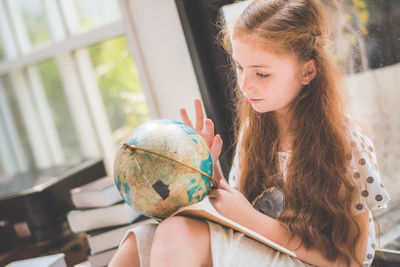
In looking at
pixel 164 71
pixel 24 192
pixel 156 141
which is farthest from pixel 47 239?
pixel 156 141

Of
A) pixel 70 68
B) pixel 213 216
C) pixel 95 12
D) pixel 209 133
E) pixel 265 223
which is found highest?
pixel 95 12

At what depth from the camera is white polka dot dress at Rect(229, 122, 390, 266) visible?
1.09 meters

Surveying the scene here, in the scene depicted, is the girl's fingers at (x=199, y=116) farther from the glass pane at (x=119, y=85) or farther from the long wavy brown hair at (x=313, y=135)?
the glass pane at (x=119, y=85)

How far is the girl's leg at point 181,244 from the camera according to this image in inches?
37.3

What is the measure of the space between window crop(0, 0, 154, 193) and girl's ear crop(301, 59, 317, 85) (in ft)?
3.69

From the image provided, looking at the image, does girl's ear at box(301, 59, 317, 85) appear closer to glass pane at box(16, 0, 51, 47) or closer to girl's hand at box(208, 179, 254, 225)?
girl's hand at box(208, 179, 254, 225)

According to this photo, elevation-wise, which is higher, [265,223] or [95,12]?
[95,12]

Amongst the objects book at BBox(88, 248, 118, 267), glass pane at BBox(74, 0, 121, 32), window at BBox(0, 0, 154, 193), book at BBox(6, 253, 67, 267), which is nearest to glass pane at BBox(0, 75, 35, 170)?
window at BBox(0, 0, 154, 193)

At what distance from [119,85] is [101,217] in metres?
1.02

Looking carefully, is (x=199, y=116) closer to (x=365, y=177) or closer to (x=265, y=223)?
(x=265, y=223)

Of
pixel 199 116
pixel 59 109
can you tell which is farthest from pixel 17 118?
pixel 199 116

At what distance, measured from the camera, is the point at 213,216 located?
0.98 m

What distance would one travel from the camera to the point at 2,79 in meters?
2.60

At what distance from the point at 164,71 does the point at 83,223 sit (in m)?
0.75
